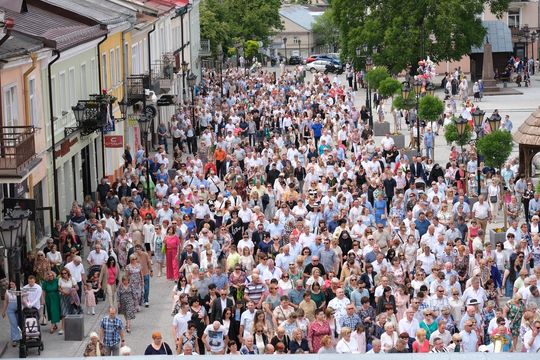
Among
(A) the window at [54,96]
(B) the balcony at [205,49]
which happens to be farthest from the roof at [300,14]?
(A) the window at [54,96]

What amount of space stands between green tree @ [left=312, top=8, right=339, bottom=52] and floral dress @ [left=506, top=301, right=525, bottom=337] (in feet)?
346

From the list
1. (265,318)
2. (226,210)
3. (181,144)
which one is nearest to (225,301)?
(265,318)

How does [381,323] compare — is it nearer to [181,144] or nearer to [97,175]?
[97,175]

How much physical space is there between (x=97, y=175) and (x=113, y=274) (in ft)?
47.7

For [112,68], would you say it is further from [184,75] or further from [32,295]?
[184,75]

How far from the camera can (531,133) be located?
37594 mm

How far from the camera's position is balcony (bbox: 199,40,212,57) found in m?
89.6

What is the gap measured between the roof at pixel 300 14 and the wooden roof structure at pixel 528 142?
94200 millimetres

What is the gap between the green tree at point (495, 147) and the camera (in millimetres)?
36938

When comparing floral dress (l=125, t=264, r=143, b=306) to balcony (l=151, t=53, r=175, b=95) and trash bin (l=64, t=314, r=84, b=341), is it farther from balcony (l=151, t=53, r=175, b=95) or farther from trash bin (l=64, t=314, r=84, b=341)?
balcony (l=151, t=53, r=175, b=95)

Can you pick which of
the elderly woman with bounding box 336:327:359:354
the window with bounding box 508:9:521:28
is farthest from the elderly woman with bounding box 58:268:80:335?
→ the window with bounding box 508:9:521:28

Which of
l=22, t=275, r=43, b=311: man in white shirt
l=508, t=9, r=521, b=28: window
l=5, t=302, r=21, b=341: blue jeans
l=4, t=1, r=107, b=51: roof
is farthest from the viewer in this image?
l=508, t=9, r=521, b=28: window

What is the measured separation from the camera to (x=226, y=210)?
3123 cm

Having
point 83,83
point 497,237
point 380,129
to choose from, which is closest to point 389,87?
point 380,129
